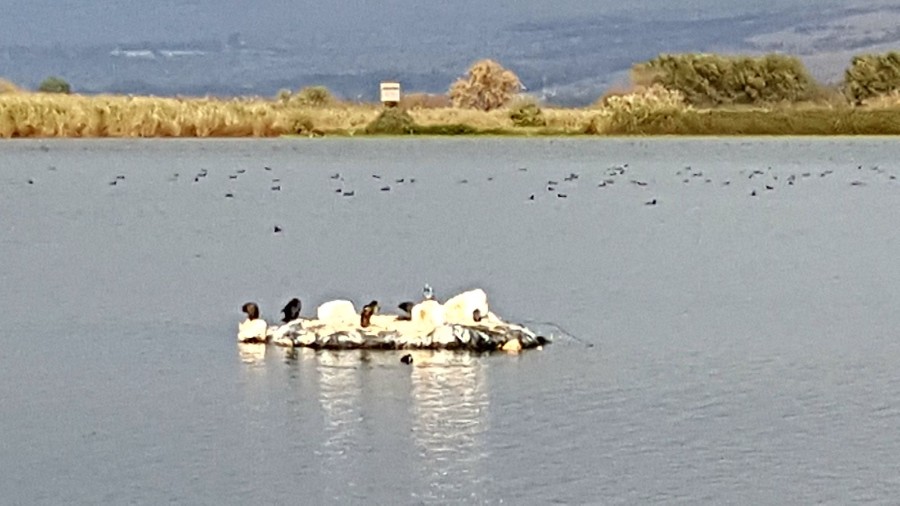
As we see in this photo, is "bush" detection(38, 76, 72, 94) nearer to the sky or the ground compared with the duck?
nearer to the sky

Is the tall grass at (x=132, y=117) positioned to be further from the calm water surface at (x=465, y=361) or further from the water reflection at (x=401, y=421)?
the water reflection at (x=401, y=421)

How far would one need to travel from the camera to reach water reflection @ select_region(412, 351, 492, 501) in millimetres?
10984

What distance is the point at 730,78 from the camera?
83312 millimetres

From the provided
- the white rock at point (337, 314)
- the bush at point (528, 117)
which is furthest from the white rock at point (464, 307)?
the bush at point (528, 117)

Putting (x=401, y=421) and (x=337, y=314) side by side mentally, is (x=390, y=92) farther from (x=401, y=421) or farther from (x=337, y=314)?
(x=401, y=421)

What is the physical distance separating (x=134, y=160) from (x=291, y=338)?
36470mm

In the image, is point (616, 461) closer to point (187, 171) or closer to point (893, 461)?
point (893, 461)

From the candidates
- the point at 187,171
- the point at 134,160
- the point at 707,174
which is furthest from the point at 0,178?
the point at 707,174

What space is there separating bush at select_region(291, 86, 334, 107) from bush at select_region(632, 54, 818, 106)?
11782 millimetres

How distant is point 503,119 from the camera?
69250mm

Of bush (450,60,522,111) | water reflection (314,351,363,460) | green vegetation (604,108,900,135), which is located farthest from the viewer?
bush (450,60,522,111)

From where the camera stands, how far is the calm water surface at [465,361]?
1123 cm

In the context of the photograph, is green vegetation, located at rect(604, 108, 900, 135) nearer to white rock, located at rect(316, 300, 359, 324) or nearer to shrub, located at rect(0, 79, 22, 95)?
shrub, located at rect(0, 79, 22, 95)

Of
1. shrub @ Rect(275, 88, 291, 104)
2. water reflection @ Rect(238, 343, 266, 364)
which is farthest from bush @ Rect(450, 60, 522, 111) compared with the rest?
water reflection @ Rect(238, 343, 266, 364)
